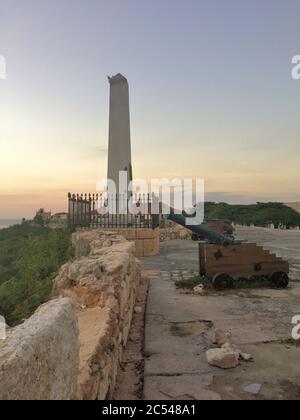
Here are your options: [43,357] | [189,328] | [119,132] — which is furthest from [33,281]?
[119,132]

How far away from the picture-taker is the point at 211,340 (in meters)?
4.61

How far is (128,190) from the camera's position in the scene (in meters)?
18.3

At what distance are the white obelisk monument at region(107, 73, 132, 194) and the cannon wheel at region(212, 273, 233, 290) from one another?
11.2 m

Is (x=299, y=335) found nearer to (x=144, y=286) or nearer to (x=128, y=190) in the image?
(x=144, y=286)

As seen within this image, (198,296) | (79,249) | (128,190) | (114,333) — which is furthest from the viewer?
(128,190)

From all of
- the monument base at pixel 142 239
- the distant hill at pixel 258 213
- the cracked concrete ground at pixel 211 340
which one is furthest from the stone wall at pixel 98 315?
the distant hill at pixel 258 213

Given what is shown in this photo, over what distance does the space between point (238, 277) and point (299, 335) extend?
299 cm

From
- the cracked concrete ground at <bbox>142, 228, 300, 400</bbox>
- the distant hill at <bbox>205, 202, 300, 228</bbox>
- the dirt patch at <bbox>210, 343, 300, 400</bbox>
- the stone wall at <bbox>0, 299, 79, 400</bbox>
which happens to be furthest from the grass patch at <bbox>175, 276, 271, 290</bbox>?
the distant hill at <bbox>205, 202, 300, 228</bbox>

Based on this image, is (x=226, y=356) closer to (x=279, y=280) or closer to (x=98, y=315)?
(x=98, y=315)

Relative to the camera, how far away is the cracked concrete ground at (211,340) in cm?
343

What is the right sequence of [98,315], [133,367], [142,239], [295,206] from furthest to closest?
[295,206], [142,239], [133,367], [98,315]

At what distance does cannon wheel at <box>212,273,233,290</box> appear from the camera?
7.42 metres

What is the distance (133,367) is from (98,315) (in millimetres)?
602

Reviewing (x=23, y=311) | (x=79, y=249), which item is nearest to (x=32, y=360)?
(x=23, y=311)
